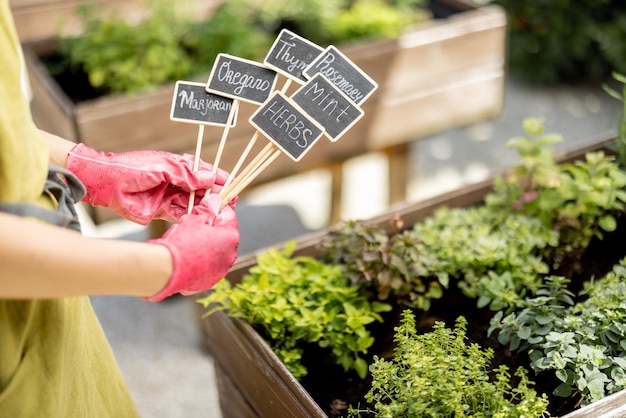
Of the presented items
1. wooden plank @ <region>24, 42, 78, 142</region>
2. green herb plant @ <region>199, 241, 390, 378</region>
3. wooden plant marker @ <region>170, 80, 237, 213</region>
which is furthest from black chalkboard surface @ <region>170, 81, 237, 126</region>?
wooden plank @ <region>24, 42, 78, 142</region>

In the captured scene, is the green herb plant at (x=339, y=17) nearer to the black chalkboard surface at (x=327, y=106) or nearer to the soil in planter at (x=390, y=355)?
the soil in planter at (x=390, y=355)

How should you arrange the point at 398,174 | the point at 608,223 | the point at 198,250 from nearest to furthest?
the point at 198,250, the point at 608,223, the point at 398,174

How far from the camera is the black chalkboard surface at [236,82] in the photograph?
1.64 meters

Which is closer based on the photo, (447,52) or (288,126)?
(288,126)

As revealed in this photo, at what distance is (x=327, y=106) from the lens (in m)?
1.59

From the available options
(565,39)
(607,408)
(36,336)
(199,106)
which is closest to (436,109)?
(565,39)

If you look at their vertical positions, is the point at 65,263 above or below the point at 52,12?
below

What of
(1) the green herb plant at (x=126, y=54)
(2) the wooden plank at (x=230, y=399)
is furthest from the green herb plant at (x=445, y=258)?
(1) the green herb plant at (x=126, y=54)

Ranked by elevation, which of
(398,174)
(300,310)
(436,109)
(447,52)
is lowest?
(300,310)

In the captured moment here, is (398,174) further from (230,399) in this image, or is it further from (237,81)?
(237,81)

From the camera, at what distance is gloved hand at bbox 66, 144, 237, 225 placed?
1530mm

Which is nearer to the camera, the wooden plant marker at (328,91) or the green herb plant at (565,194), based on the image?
the wooden plant marker at (328,91)

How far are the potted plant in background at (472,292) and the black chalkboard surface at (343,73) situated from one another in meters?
0.47

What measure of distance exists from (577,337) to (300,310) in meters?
0.64
